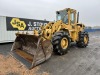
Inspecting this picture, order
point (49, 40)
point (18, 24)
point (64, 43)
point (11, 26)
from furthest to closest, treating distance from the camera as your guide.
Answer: point (18, 24) → point (11, 26) → point (64, 43) → point (49, 40)

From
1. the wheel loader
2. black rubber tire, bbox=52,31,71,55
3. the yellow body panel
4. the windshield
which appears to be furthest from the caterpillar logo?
black rubber tire, bbox=52,31,71,55

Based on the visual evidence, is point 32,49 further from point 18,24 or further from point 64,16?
point 18,24

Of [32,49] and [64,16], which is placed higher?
[64,16]

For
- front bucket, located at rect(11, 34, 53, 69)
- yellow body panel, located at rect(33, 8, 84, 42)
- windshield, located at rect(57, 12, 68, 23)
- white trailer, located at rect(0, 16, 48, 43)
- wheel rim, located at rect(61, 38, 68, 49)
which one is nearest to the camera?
front bucket, located at rect(11, 34, 53, 69)

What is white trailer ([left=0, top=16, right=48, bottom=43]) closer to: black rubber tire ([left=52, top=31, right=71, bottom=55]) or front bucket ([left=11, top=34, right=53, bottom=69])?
front bucket ([left=11, top=34, right=53, bottom=69])

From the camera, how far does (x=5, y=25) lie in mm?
10047

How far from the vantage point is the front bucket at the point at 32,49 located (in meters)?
4.72

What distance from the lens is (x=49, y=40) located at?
5234 millimetres

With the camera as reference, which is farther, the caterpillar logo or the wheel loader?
the caterpillar logo

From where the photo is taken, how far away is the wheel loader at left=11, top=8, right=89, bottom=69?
4918mm

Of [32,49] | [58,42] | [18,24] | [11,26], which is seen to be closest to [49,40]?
[58,42]

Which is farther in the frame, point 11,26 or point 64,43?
point 11,26

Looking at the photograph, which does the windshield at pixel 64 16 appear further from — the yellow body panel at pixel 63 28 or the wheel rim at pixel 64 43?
the wheel rim at pixel 64 43

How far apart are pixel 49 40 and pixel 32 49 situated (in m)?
1.21
